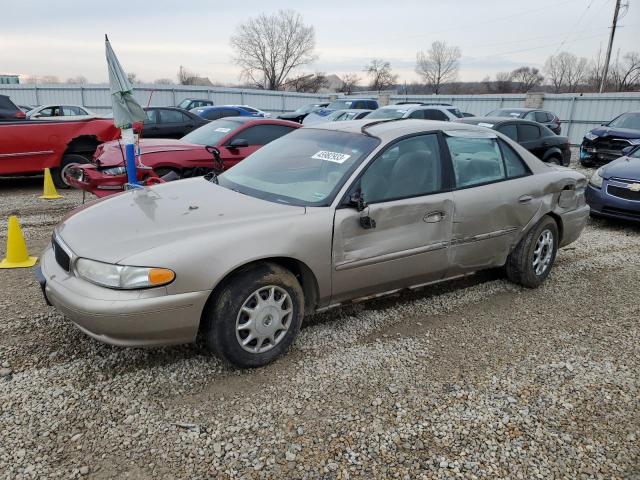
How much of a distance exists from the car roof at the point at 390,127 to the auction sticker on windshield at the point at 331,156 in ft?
1.03

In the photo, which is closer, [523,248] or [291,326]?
[291,326]

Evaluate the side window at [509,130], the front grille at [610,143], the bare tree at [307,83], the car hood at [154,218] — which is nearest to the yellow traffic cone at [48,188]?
the car hood at [154,218]

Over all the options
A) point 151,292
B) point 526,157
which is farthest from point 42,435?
point 526,157

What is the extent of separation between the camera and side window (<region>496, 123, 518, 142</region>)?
10400 millimetres

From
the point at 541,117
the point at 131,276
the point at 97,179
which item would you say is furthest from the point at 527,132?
the point at 131,276

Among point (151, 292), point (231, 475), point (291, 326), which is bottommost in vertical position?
point (231, 475)

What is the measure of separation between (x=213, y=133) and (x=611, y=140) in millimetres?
10929

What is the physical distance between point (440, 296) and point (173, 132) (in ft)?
33.4

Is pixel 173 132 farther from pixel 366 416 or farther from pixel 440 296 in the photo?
pixel 366 416

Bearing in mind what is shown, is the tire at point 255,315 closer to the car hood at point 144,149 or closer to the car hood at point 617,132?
the car hood at point 144,149

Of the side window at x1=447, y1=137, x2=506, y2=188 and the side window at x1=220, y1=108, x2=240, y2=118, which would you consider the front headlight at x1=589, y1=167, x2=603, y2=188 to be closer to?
the side window at x1=447, y1=137, x2=506, y2=188

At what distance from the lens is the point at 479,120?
34.3 feet

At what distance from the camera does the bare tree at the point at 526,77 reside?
68.0 metres

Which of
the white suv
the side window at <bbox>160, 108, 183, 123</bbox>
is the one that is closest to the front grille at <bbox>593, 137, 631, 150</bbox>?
the white suv
